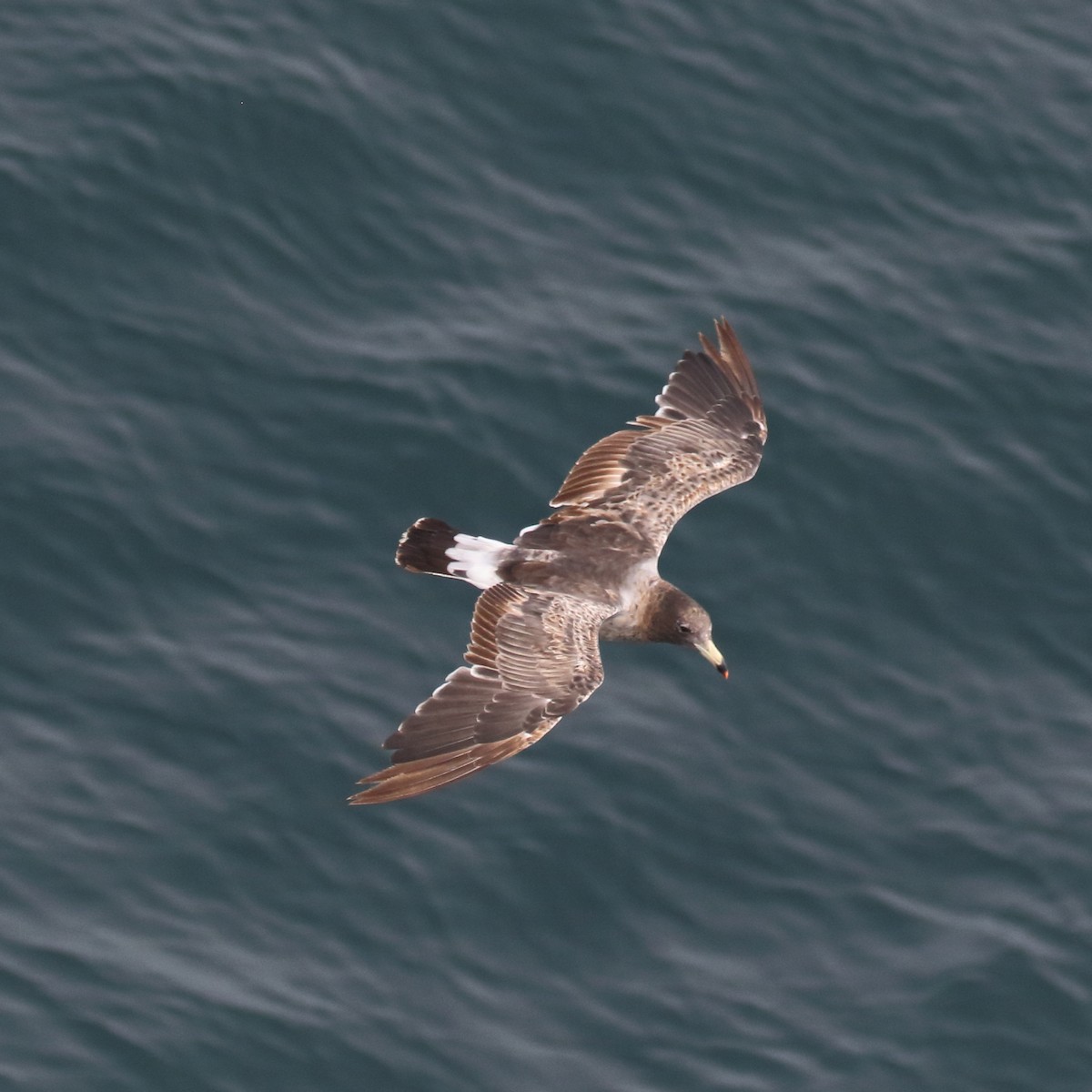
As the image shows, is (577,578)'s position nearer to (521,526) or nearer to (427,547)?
(427,547)

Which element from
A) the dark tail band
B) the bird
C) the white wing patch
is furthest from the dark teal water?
the white wing patch

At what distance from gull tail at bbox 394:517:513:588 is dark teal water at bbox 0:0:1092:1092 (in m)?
3.01

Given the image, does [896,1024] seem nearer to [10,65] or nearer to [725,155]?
[725,155]

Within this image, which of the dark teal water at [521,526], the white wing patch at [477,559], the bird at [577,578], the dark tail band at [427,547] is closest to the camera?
the bird at [577,578]

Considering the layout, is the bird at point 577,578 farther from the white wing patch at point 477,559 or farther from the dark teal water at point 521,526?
the dark teal water at point 521,526

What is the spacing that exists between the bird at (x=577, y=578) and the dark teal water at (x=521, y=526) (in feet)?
8.73

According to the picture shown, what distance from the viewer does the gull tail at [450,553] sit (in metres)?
15.5

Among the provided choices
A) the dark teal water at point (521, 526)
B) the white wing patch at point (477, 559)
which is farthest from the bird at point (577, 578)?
the dark teal water at point (521, 526)

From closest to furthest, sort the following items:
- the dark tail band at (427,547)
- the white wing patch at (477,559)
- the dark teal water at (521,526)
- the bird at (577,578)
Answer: the bird at (577,578)
the white wing patch at (477,559)
the dark tail band at (427,547)
the dark teal water at (521,526)

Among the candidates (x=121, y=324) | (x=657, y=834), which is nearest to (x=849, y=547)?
(x=657, y=834)

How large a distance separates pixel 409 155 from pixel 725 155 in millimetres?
3446

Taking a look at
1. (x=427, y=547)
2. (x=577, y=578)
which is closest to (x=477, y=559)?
(x=427, y=547)

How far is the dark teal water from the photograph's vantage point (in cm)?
1728

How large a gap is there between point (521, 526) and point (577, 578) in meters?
4.44
